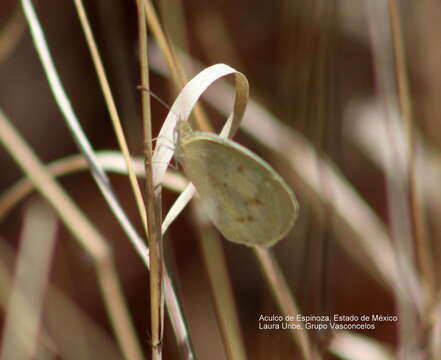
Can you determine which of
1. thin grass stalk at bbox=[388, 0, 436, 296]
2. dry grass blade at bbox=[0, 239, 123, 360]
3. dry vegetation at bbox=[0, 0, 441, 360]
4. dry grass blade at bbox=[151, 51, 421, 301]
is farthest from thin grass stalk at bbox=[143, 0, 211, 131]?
dry grass blade at bbox=[0, 239, 123, 360]

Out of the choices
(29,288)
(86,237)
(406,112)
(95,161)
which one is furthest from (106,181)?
(29,288)

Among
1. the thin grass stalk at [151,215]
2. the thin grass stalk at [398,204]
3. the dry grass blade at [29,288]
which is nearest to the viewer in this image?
the thin grass stalk at [151,215]

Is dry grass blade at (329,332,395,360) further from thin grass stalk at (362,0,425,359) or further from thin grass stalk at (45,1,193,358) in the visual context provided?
thin grass stalk at (45,1,193,358)

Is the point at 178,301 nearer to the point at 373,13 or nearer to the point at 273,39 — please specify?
the point at 373,13

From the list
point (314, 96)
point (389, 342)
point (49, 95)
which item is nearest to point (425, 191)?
point (389, 342)

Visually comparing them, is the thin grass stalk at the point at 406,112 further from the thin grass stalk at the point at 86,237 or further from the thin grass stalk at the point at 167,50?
the thin grass stalk at the point at 86,237

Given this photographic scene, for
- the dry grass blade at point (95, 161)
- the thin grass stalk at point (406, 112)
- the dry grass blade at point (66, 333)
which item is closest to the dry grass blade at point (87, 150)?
the dry grass blade at point (95, 161)

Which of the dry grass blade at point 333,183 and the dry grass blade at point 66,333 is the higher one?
the dry grass blade at point 333,183

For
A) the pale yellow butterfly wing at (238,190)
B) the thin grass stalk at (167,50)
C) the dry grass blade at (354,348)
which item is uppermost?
the thin grass stalk at (167,50)
